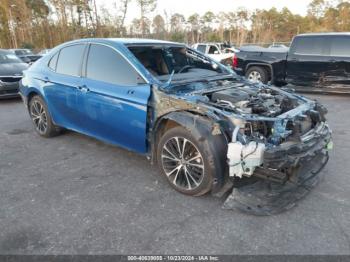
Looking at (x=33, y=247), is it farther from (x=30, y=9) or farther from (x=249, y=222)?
(x=30, y=9)

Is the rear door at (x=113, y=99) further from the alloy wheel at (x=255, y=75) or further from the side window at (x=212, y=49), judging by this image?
the side window at (x=212, y=49)

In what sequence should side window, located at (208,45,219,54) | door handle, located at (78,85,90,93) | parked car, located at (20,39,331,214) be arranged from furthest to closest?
side window, located at (208,45,219,54) → door handle, located at (78,85,90,93) → parked car, located at (20,39,331,214)

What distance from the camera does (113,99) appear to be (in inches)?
155

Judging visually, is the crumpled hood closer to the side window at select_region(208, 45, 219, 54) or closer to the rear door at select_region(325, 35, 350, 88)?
the rear door at select_region(325, 35, 350, 88)

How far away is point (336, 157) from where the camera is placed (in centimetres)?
455

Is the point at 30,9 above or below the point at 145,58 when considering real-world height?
above

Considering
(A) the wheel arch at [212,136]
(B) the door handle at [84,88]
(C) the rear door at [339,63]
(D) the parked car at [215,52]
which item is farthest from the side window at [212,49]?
(A) the wheel arch at [212,136]

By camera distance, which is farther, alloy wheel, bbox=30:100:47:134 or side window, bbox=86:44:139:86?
alloy wheel, bbox=30:100:47:134

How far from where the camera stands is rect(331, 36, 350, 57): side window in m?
8.67

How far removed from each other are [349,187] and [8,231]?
363cm

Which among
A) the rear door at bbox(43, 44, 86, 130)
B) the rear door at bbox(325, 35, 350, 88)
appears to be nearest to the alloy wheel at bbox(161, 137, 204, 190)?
the rear door at bbox(43, 44, 86, 130)

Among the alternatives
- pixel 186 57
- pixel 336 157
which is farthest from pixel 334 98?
pixel 186 57

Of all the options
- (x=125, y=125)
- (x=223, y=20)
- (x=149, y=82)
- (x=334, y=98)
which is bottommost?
(x=334, y=98)

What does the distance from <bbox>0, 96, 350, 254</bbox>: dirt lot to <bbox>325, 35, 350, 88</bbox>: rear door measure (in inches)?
191
